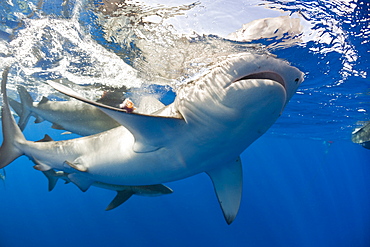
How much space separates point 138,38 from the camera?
6871 millimetres

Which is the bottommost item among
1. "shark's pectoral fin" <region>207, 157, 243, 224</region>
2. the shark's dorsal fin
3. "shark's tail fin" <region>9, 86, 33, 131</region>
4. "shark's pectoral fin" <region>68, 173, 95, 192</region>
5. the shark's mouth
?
"shark's tail fin" <region>9, 86, 33, 131</region>

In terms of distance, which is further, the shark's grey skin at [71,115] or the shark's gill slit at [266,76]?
the shark's grey skin at [71,115]

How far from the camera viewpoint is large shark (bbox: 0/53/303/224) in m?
2.35

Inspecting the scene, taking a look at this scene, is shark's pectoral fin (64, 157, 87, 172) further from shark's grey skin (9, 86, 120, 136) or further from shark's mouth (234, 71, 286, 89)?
shark's mouth (234, 71, 286, 89)

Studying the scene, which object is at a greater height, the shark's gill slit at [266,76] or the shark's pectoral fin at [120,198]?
the shark's gill slit at [266,76]

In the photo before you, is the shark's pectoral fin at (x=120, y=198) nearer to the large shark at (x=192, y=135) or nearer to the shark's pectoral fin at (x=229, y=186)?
the large shark at (x=192, y=135)

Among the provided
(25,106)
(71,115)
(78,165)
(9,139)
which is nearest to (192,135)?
(78,165)

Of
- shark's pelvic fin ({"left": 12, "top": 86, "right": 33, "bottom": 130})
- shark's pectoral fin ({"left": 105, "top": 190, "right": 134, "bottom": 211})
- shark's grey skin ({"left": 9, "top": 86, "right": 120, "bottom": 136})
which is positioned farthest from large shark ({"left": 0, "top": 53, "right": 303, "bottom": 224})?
shark's pelvic fin ({"left": 12, "top": 86, "right": 33, "bottom": 130})

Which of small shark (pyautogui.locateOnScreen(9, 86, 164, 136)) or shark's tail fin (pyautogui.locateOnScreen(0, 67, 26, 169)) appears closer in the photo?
shark's tail fin (pyautogui.locateOnScreen(0, 67, 26, 169))

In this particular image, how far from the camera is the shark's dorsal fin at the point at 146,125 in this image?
251 centimetres

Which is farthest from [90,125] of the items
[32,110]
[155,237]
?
[155,237]

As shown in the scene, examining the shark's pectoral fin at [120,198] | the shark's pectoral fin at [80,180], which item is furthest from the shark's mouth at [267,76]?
the shark's pectoral fin at [120,198]

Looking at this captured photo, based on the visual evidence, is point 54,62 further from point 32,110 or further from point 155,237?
point 155,237

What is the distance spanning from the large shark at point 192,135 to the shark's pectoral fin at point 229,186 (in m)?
0.02
